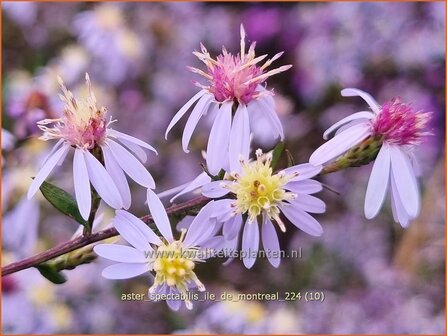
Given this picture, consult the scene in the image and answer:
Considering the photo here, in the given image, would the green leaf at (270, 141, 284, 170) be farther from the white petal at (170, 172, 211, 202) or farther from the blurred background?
the blurred background

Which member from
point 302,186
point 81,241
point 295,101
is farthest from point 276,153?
point 295,101

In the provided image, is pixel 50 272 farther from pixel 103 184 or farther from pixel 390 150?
pixel 390 150

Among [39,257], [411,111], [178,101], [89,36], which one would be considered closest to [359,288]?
[178,101]

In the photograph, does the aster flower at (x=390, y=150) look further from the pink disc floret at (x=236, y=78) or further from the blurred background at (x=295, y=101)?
the blurred background at (x=295, y=101)

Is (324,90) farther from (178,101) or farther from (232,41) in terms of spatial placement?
(178,101)

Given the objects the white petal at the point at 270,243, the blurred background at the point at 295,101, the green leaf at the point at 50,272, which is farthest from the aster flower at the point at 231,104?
the blurred background at the point at 295,101

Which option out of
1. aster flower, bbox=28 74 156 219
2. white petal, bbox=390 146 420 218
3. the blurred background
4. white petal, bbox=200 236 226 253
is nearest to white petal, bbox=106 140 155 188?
aster flower, bbox=28 74 156 219
